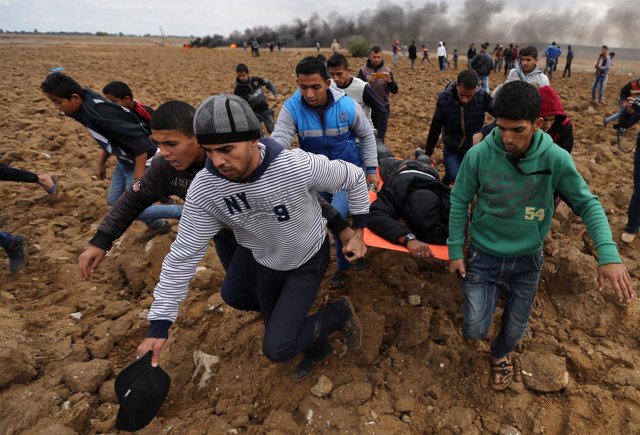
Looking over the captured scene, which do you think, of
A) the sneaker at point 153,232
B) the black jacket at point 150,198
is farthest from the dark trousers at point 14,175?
the black jacket at point 150,198

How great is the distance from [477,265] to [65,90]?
328cm

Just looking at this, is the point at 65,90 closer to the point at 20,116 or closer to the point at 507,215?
the point at 507,215

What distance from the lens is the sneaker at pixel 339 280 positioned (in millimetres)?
3400

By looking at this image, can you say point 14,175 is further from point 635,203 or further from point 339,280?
point 635,203

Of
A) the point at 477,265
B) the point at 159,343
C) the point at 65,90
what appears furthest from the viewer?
the point at 65,90

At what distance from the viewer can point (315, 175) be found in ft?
6.57

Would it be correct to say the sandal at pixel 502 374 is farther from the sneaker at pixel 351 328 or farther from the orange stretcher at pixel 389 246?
the sneaker at pixel 351 328

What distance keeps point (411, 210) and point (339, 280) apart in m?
0.89

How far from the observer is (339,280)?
3422 mm

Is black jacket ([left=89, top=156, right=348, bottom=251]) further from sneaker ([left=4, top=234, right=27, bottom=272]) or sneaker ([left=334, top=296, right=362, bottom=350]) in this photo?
sneaker ([left=4, top=234, right=27, bottom=272])

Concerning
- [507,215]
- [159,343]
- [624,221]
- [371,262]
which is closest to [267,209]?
[159,343]

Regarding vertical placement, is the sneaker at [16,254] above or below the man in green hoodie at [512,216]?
below

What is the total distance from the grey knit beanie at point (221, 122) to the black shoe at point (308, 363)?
5.26 ft

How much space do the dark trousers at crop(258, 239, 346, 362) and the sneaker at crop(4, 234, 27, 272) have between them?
2966mm
